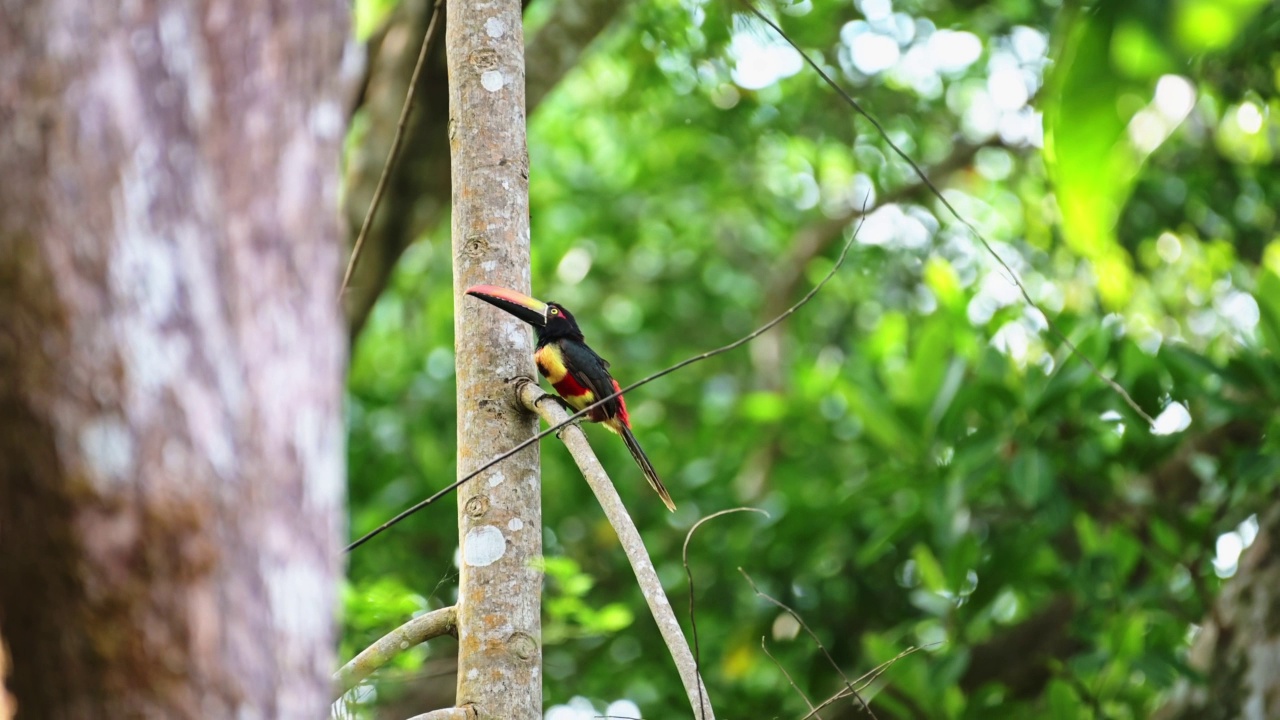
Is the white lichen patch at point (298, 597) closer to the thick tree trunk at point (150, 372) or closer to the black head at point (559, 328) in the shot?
the thick tree trunk at point (150, 372)

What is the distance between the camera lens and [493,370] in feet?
9.41

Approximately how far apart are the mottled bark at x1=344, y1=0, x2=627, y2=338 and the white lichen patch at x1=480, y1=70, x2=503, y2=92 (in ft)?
7.92

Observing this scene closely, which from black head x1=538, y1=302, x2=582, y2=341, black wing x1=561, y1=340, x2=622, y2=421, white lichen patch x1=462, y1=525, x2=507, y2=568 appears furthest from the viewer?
black wing x1=561, y1=340, x2=622, y2=421

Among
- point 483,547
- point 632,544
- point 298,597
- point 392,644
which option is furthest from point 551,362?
point 298,597

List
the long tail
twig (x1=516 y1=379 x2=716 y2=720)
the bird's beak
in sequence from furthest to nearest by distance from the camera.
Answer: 1. the long tail
2. the bird's beak
3. twig (x1=516 y1=379 x2=716 y2=720)

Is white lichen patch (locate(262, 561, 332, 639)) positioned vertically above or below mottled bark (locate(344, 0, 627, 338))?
below

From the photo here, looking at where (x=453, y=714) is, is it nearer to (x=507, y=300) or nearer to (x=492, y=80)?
(x=507, y=300)

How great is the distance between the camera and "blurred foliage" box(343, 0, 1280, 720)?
5.22 m

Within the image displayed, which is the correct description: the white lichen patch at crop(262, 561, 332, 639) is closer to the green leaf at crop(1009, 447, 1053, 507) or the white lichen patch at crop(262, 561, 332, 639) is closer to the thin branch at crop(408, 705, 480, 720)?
the thin branch at crop(408, 705, 480, 720)

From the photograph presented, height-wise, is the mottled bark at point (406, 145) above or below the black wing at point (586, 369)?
above

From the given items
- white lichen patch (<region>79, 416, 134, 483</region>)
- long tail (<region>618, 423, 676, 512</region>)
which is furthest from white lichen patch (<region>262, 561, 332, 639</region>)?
long tail (<region>618, 423, 676, 512</region>)

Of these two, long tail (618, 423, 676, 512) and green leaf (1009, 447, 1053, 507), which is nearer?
long tail (618, 423, 676, 512)

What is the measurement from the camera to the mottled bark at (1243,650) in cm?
461

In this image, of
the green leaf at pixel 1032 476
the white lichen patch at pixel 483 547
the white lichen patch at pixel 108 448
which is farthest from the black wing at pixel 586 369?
the white lichen patch at pixel 108 448
